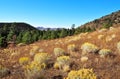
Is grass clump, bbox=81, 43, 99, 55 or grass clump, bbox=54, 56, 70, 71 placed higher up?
grass clump, bbox=81, 43, 99, 55

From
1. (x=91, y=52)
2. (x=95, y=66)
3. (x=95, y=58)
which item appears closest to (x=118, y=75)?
(x=95, y=66)

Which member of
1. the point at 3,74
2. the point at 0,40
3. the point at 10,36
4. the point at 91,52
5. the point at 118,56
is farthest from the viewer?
the point at 10,36

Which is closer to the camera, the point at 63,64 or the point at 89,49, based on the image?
the point at 63,64

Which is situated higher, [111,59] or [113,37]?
[113,37]

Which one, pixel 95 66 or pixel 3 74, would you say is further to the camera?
pixel 95 66

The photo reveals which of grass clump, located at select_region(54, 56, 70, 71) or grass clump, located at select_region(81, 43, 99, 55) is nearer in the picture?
grass clump, located at select_region(54, 56, 70, 71)

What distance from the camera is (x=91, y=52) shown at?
17.1 m

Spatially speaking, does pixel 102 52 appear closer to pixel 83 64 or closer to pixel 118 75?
pixel 83 64

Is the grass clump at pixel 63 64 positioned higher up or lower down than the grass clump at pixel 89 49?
lower down

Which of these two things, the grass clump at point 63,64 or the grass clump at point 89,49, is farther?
the grass clump at point 89,49

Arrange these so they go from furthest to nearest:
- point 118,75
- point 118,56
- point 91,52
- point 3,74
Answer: point 91,52
point 118,56
point 3,74
point 118,75

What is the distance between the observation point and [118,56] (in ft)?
50.7

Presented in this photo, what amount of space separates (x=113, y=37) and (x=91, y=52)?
4666 mm

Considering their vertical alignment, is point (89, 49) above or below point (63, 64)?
above
